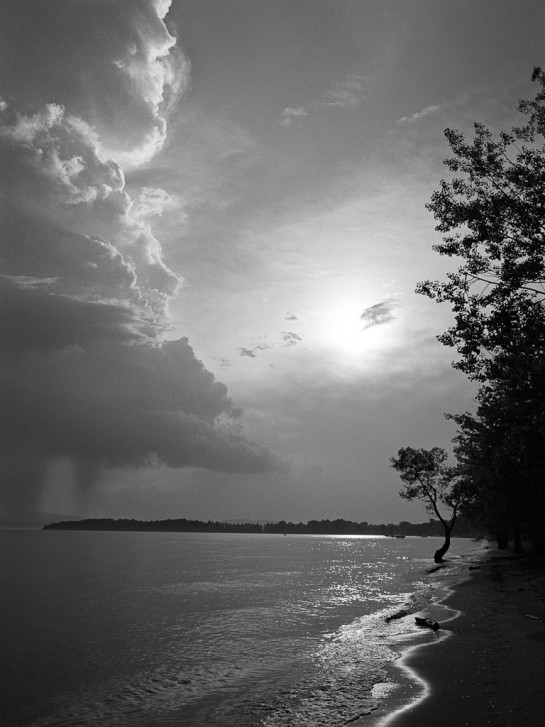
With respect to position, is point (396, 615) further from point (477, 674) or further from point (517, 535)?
point (517, 535)

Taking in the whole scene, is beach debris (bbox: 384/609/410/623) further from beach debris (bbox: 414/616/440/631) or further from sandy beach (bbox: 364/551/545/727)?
sandy beach (bbox: 364/551/545/727)

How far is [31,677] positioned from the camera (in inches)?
810

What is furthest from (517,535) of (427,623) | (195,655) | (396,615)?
(195,655)

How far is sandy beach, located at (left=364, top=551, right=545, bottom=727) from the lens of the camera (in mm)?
11969

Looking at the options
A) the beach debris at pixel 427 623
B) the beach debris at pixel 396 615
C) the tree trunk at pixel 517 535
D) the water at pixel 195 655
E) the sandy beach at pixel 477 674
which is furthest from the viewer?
the tree trunk at pixel 517 535

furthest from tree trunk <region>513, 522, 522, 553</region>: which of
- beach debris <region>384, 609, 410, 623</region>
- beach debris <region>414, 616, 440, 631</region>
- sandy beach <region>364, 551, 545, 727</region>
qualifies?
beach debris <region>414, 616, 440, 631</region>

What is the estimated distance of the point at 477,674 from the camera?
15.4m

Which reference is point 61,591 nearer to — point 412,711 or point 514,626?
point 514,626

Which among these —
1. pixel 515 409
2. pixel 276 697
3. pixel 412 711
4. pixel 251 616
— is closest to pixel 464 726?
pixel 412 711

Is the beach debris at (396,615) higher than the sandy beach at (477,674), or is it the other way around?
the sandy beach at (477,674)

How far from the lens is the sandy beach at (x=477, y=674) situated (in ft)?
39.3

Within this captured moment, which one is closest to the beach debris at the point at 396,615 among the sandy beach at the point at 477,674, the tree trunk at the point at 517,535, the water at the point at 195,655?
the water at the point at 195,655

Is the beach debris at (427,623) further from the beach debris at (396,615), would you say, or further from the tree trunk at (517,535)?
the tree trunk at (517,535)

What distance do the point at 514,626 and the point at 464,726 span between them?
13817 millimetres
